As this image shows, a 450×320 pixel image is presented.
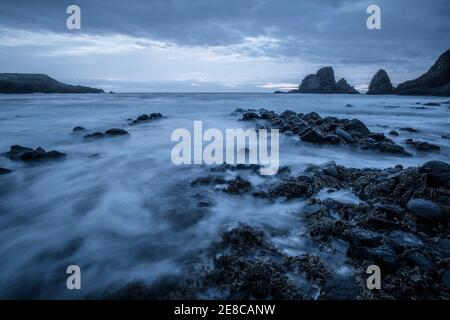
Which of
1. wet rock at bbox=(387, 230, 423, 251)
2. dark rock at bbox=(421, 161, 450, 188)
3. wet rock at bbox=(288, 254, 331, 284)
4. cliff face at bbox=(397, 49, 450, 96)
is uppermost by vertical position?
cliff face at bbox=(397, 49, 450, 96)

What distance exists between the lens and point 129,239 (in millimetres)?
3809

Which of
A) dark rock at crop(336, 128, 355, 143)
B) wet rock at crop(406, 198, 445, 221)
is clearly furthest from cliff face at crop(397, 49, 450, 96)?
wet rock at crop(406, 198, 445, 221)

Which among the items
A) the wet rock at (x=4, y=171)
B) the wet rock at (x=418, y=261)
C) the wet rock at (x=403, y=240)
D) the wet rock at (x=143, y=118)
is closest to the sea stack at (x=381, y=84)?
the wet rock at (x=143, y=118)

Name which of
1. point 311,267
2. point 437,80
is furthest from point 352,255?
point 437,80

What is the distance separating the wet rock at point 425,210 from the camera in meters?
3.73

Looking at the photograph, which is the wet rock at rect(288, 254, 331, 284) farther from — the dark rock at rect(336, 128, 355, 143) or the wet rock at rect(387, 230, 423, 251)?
the dark rock at rect(336, 128, 355, 143)

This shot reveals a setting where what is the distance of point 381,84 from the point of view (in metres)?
86.6

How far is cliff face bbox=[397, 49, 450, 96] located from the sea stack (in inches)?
647

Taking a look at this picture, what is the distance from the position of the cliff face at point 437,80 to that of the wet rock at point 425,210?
68.8 meters

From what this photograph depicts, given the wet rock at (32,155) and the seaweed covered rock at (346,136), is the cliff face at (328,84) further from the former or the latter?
the wet rock at (32,155)

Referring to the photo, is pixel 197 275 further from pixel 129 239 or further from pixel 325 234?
pixel 325 234

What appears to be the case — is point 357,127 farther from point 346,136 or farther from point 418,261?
point 418,261

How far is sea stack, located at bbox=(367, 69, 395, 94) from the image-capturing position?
84.9m

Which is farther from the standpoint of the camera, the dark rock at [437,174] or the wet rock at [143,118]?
the wet rock at [143,118]
